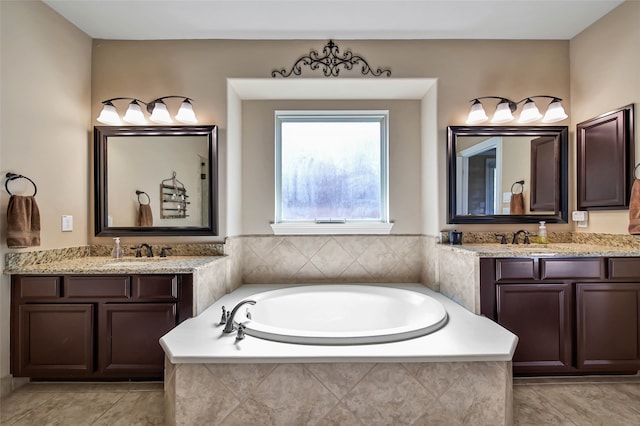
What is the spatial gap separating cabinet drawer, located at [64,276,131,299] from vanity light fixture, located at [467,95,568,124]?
2.83 metres

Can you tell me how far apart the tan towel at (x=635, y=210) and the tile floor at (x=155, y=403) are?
3.27 feet

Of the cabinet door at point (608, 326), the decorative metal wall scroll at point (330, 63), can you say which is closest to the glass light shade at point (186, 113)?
the decorative metal wall scroll at point (330, 63)

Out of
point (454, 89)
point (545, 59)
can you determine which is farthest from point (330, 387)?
point (545, 59)

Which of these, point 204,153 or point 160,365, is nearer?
point 160,365

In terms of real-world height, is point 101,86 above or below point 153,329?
above

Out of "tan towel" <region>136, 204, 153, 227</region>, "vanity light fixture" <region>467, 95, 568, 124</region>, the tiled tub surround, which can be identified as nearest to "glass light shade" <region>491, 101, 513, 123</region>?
"vanity light fixture" <region>467, 95, 568, 124</region>

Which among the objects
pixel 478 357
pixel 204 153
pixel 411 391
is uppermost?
pixel 204 153

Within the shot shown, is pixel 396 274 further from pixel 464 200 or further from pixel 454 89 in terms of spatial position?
pixel 454 89

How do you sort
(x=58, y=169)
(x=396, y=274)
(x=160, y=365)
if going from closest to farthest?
(x=160, y=365) → (x=58, y=169) → (x=396, y=274)

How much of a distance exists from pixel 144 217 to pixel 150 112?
85 centimetres

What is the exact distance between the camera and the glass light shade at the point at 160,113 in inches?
99.0

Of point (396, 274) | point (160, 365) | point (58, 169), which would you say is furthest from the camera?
point (396, 274)

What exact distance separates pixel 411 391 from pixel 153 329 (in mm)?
1603

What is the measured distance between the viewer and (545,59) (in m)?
2.68
